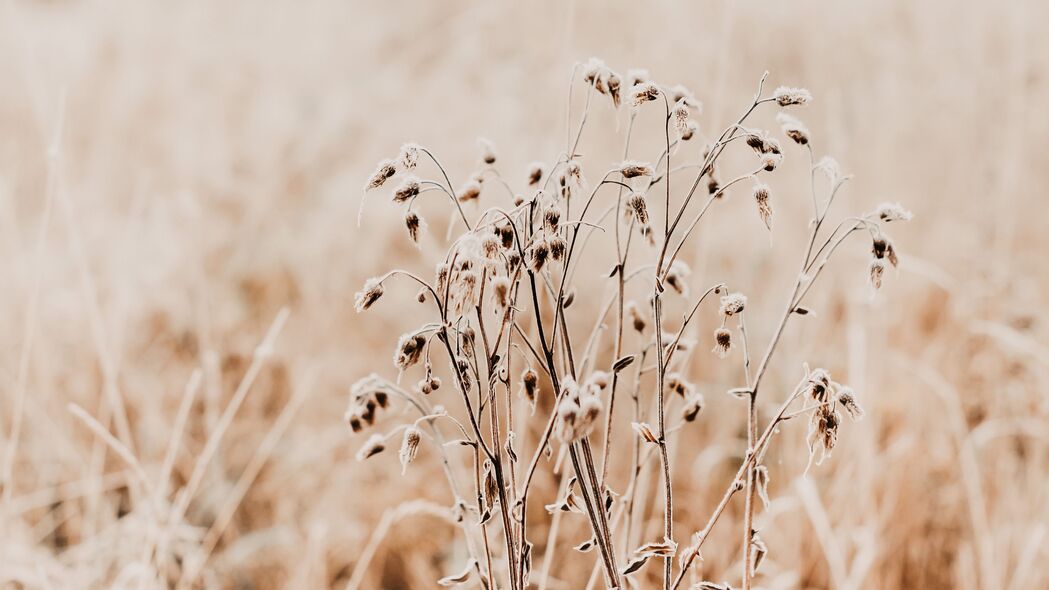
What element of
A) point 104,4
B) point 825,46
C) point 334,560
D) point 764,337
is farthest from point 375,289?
point 104,4

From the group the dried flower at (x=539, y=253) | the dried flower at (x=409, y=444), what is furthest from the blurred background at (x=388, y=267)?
the dried flower at (x=539, y=253)

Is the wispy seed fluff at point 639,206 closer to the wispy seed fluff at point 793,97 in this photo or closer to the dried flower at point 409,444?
the wispy seed fluff at point 793,97

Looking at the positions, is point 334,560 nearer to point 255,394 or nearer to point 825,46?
point 255,394

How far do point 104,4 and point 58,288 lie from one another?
8.54ft

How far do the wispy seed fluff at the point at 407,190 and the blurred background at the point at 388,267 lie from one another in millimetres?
578

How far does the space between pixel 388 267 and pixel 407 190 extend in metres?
2.17

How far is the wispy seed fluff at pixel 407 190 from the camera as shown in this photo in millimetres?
656

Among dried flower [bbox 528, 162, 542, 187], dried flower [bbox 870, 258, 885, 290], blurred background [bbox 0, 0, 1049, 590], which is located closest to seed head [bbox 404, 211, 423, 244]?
dried flower [bbox 528, 162, 542, 187]

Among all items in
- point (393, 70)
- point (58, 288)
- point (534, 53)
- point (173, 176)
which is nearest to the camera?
point (58, 288)

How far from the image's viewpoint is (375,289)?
2.18 ft

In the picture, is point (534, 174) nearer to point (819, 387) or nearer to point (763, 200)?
point (763, 200)

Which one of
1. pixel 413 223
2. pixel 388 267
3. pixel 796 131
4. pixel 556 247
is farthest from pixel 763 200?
pixel 388 267

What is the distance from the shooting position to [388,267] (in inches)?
110

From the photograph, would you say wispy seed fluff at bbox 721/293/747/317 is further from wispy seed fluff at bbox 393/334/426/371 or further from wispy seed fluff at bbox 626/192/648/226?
wispy seed fluff at bbox 393/334/426/371
